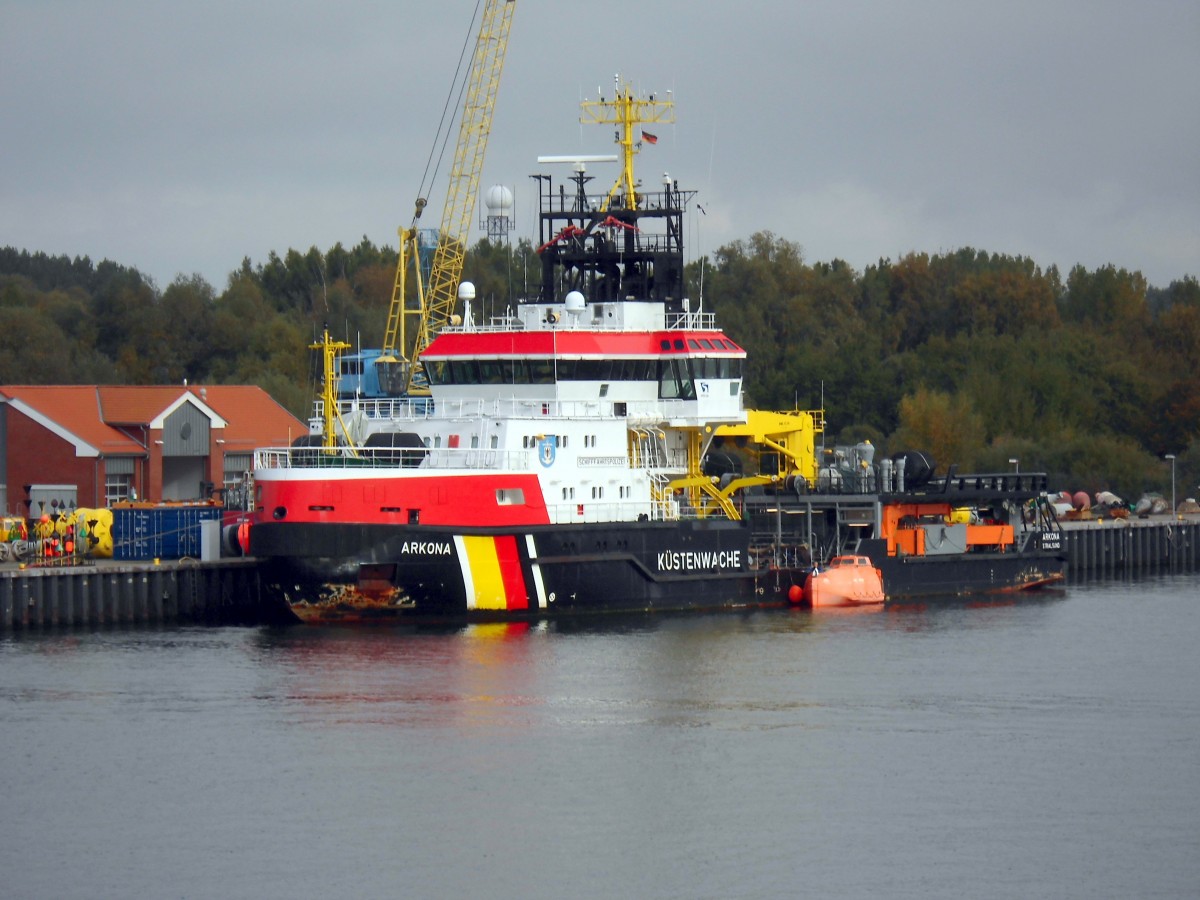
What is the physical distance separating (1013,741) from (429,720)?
9267 mm

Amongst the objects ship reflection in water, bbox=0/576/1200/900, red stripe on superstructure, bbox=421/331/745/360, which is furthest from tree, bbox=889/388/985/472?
ship reflection in water, bbox=0/576/1200/900

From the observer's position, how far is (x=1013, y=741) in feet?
103

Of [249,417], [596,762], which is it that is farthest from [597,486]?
[249,417]

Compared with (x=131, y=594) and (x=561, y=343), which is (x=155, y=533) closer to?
(x=131, y=594)

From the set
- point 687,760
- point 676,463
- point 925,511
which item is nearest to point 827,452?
point 925,511

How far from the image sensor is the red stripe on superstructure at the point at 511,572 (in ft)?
137

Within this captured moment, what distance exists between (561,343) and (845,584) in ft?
29.0

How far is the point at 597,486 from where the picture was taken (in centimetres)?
4416

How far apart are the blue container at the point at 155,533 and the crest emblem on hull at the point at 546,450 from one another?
8.53 m

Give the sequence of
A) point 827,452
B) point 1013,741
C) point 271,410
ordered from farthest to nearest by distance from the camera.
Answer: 1. point 271,410
2. point 827,452
3. point 1013,741

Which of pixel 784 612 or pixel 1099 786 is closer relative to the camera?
pixel 1099 786

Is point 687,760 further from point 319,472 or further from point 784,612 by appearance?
point 784,612

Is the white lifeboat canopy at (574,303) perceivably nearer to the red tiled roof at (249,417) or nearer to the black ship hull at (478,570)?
the black ship hull at (478,570)

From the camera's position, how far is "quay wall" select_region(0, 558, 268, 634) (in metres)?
42.3
